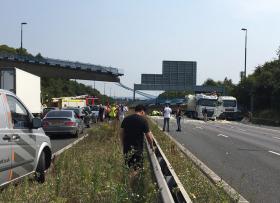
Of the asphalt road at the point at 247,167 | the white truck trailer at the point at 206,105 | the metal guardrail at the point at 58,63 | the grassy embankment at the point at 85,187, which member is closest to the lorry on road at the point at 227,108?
the white truck trailer at the point at 206,105

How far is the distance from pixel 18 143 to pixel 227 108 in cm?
6146

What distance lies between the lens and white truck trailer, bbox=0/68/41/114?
90.5 ft

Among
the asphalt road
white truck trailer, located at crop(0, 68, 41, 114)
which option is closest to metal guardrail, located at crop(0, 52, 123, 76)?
white truck trailer, located at crop(0, 68, 41, 114)

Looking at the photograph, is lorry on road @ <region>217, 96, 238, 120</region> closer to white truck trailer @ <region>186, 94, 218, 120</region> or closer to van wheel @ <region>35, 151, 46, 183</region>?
white truck trailer @ <region>186, 94, 218, 120</region>

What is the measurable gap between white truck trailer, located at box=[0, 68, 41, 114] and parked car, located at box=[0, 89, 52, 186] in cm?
1658

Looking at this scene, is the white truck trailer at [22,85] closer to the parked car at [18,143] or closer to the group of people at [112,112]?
the group of people at [112,112]

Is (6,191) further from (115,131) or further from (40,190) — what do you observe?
(115,131)

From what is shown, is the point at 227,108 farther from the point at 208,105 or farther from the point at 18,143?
the point at 18,143

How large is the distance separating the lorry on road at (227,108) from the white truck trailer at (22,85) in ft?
124

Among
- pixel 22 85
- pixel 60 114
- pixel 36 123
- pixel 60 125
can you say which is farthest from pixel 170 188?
pixel 22 85

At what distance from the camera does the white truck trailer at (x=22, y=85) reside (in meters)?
27.6

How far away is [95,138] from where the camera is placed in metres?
22.5

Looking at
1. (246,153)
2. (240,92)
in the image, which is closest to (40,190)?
(246,153)

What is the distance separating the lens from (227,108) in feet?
230
